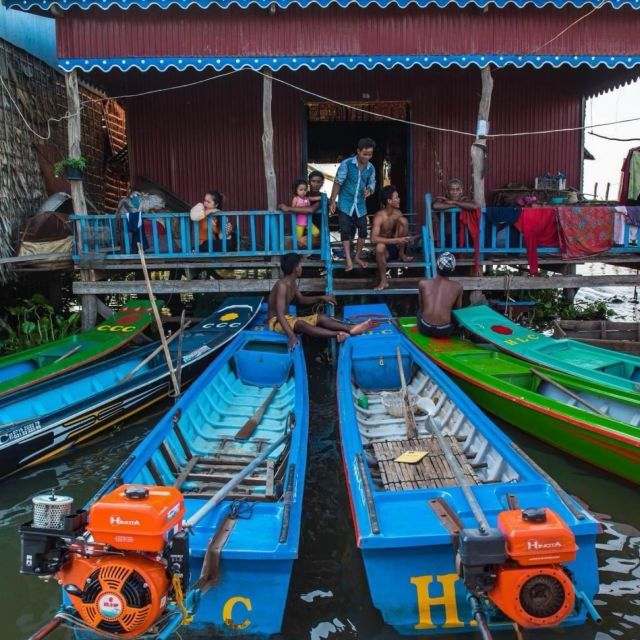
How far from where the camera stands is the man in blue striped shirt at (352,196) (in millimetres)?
8555

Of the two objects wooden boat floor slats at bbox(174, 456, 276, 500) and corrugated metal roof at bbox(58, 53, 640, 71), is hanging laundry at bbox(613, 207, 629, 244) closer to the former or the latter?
corrugated metal roof at bbox(58, 53, 640, 71)

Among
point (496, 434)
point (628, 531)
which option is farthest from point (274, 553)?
point (628, 531)

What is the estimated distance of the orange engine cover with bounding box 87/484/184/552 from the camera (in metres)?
2.64

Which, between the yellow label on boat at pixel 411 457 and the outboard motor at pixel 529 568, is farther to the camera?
the yellow label on boat at pixel 411 457

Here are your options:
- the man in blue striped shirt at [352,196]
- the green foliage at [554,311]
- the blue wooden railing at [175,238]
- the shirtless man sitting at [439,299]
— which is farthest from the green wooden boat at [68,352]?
the green foliage at [554,311]

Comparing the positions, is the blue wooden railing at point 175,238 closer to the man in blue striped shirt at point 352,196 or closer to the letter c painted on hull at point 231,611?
the man in blue striped shirt at point 352,196

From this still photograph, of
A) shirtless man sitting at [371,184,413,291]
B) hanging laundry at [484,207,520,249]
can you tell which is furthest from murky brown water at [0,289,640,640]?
hanging laundry at [484,207,520,249]

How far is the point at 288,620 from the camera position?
3.72 m

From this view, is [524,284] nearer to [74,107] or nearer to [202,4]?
[202,4]

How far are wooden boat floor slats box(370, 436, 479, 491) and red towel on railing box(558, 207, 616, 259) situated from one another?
16.1 ft

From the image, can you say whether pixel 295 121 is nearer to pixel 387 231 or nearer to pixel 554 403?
pixel 387 231

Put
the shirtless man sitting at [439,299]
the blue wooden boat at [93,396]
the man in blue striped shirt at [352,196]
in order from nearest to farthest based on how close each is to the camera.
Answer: the blue wooden boat at [93,396]
the shirtless man sitting at [439,299]
the man in blue striped shirt at [352,196]

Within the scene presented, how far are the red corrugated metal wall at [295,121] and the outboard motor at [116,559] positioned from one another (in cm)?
914

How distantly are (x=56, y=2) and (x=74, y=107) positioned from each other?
133cm
